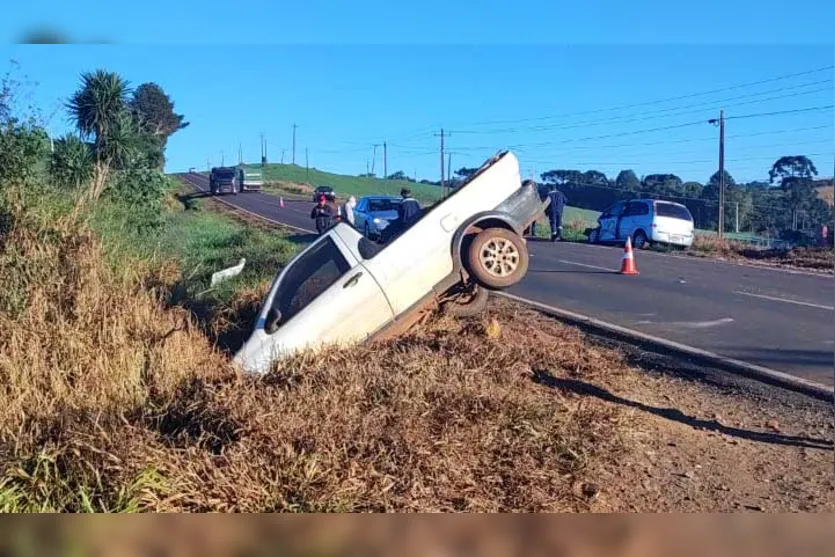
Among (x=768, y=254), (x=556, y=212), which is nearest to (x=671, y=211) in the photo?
(x=556, y=212)

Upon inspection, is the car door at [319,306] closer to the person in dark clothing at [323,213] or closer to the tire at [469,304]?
the tire at [469,304]

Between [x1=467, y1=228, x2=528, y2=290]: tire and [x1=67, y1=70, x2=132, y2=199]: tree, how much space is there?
948 cm

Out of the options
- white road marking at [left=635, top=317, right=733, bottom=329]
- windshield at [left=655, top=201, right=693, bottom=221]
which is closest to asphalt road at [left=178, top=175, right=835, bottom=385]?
white road marking at [left=635, top=317, right=733, bottom=329]

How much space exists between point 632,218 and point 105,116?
52.2ft

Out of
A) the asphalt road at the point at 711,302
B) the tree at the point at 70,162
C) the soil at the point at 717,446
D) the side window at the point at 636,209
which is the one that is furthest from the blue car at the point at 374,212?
the soil at the point at 717,446

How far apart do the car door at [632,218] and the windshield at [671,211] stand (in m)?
0.35

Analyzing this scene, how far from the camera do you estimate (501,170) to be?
7629 millimetres

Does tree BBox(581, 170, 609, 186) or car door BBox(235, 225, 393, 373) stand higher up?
tree BBox(581, 170, 609, 186)

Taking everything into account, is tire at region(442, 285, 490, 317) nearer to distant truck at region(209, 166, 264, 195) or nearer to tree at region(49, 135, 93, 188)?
tree at region(49, 135, 93, 188)

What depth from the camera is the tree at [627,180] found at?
129 feet

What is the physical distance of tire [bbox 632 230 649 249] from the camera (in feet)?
79.6

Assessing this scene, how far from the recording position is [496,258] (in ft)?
24.2

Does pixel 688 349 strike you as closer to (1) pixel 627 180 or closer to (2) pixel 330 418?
(2) pixel 330 418

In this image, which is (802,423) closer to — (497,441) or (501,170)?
(497,441)
